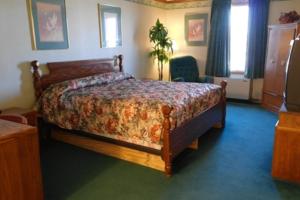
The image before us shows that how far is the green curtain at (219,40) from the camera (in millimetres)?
5711

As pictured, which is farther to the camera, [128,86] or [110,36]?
[110,36]

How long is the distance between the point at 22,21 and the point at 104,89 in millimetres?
1405

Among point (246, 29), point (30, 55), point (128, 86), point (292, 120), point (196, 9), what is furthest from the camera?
point (196, 9)

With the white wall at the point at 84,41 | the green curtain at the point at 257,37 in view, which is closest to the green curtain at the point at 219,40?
the white wall at the point at 84,41

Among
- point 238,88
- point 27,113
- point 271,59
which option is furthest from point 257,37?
point 27,113

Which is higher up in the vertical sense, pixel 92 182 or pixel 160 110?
pixel 160 110

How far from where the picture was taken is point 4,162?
178cm

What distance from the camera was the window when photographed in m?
5.72

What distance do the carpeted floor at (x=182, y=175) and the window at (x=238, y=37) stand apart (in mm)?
2631

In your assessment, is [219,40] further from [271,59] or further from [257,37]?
[271,59]

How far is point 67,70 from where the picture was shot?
406 centimetres

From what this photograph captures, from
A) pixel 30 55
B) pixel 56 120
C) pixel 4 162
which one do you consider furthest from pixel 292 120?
pixel 30 55

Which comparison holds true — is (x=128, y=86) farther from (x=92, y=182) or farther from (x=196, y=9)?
(x=196, y=9)

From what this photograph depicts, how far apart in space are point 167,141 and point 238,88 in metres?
3.74
